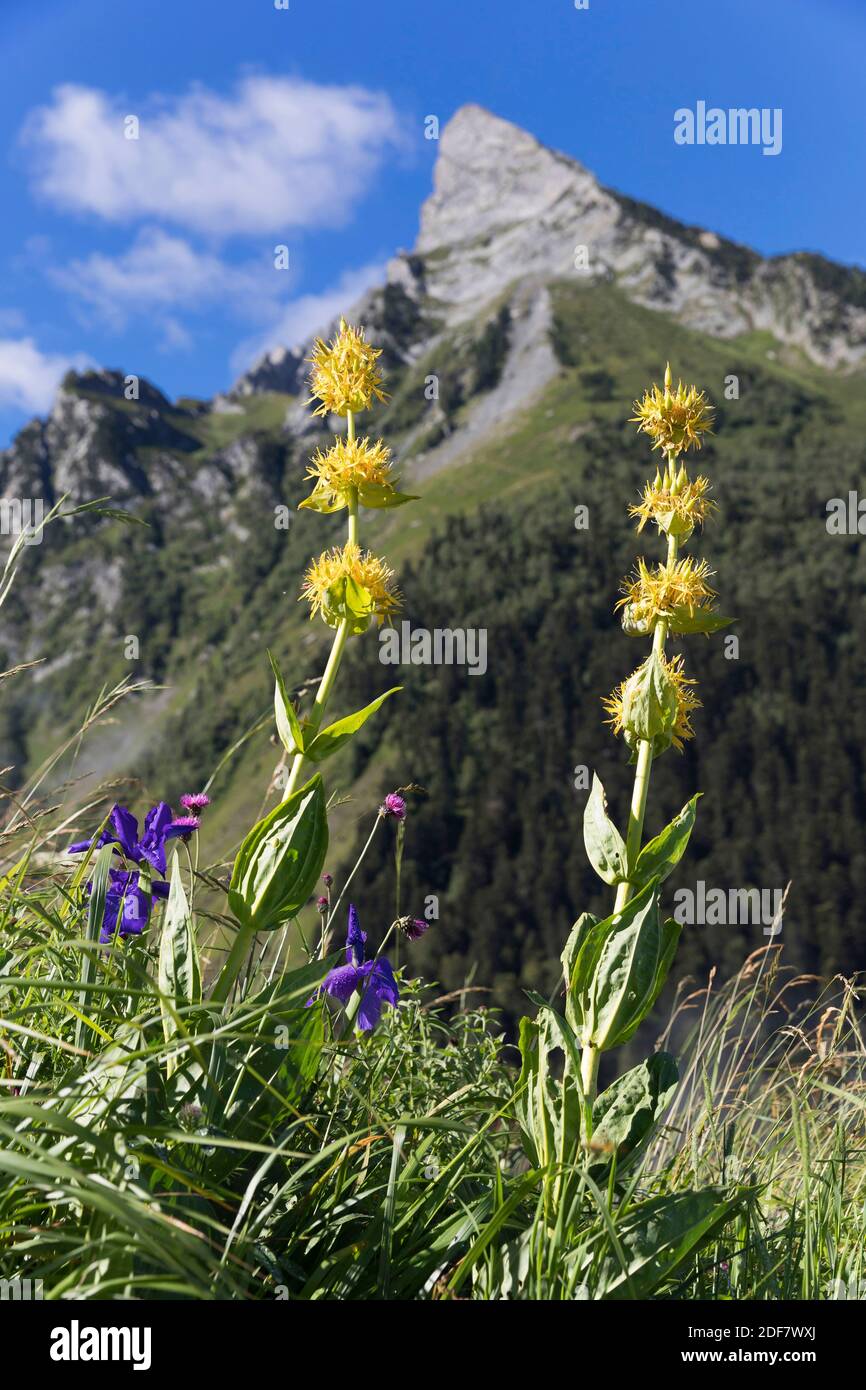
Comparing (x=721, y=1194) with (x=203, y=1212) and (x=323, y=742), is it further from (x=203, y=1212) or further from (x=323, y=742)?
(x=323, y=742)

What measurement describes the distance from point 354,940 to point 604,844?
3.23 feet

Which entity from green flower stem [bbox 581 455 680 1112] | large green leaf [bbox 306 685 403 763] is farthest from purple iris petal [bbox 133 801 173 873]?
green flower stem [bbox 581 455 680 1112]

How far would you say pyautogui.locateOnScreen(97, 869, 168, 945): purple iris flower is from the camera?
306 centimetres

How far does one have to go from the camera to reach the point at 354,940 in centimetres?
331

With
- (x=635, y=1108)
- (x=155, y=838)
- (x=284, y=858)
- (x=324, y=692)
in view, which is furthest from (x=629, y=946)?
(x=155, y=838)

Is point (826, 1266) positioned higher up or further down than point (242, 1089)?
further down

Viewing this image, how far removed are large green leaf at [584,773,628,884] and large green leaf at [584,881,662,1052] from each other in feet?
0.34

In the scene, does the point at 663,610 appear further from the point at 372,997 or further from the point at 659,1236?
the point at 659,1236

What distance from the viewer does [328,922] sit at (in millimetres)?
3709

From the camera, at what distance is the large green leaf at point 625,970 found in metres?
2.53

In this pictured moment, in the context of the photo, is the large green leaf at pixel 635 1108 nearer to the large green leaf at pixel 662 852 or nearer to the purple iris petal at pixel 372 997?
the large green leaf at pixel 662 852

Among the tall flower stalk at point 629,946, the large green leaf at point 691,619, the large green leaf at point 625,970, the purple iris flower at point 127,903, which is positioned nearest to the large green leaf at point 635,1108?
the tall flower stalk at point 629,946
